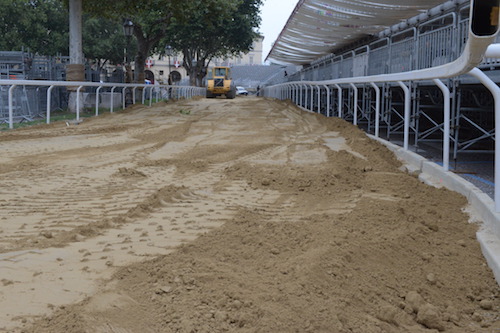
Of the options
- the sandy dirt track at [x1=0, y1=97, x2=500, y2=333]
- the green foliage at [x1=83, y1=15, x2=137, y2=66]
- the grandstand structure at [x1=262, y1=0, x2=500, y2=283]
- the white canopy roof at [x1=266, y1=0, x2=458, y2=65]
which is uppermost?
the green foliage at [x1=83, y1=15, x2=137, y2=66]

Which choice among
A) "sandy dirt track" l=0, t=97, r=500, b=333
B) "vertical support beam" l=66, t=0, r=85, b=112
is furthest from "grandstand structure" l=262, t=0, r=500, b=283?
"vertical support beam" l=66, t=0, r=85, b=112

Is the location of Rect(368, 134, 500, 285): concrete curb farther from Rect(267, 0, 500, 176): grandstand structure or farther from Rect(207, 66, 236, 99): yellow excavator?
Rect(207, 66, 236, 99): yellow excavator

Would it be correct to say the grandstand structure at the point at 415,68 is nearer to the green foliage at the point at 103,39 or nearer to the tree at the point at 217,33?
the tree at the point at 217,33

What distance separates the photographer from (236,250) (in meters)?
3.91

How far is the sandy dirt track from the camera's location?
115 inches

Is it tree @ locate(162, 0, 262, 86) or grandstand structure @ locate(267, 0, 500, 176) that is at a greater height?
tree @ locate(162, 0, 262, 86)

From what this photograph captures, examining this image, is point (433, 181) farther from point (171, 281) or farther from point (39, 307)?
point (39, 307)

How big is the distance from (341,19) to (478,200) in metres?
16.4

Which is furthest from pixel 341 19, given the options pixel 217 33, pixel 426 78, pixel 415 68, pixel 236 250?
pixel 217 33

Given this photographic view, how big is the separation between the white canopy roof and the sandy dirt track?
412 inches

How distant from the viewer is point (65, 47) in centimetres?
3994

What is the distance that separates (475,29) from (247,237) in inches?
80.0

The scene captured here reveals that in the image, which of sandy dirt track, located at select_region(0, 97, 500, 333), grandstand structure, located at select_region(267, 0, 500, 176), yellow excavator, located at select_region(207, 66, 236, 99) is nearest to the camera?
sandy dirt track, located at select_region(0, 97, 500, 333)


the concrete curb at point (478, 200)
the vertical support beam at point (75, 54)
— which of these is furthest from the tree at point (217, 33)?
the concrete curb at point (478, 200)
